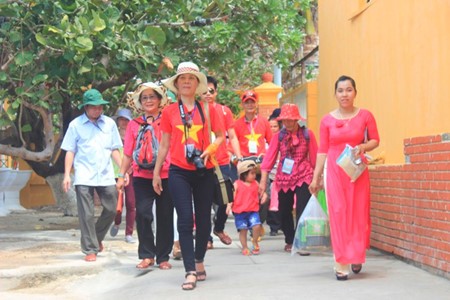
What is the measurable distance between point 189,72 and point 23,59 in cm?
322

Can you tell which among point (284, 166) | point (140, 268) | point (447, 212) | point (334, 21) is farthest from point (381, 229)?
point (334, 21)

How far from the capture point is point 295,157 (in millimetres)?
9055

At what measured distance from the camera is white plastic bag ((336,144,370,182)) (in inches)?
271

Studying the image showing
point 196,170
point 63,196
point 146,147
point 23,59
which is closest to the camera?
point 196,170

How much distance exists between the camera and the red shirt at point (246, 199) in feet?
29.9

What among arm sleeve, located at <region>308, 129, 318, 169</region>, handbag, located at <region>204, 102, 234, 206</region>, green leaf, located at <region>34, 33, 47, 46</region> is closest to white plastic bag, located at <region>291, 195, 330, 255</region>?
handbag, located at <region>204, 102, 234, 206</region>

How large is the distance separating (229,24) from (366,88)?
399 cm

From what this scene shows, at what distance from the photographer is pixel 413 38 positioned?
773 cm

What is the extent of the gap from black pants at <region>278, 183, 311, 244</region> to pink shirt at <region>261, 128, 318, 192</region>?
7 cm

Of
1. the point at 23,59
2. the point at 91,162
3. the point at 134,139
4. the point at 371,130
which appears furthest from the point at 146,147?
the point at 23,59

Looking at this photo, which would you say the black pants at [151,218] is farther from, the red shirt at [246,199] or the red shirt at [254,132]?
the red shirt at [254,132]

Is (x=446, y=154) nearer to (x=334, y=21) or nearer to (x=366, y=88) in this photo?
(x=366, y=88)

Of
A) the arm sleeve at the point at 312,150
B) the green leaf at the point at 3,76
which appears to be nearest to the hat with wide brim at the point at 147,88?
the arm sleeve at the point at 312,150

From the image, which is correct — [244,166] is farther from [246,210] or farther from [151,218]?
[151,218]
